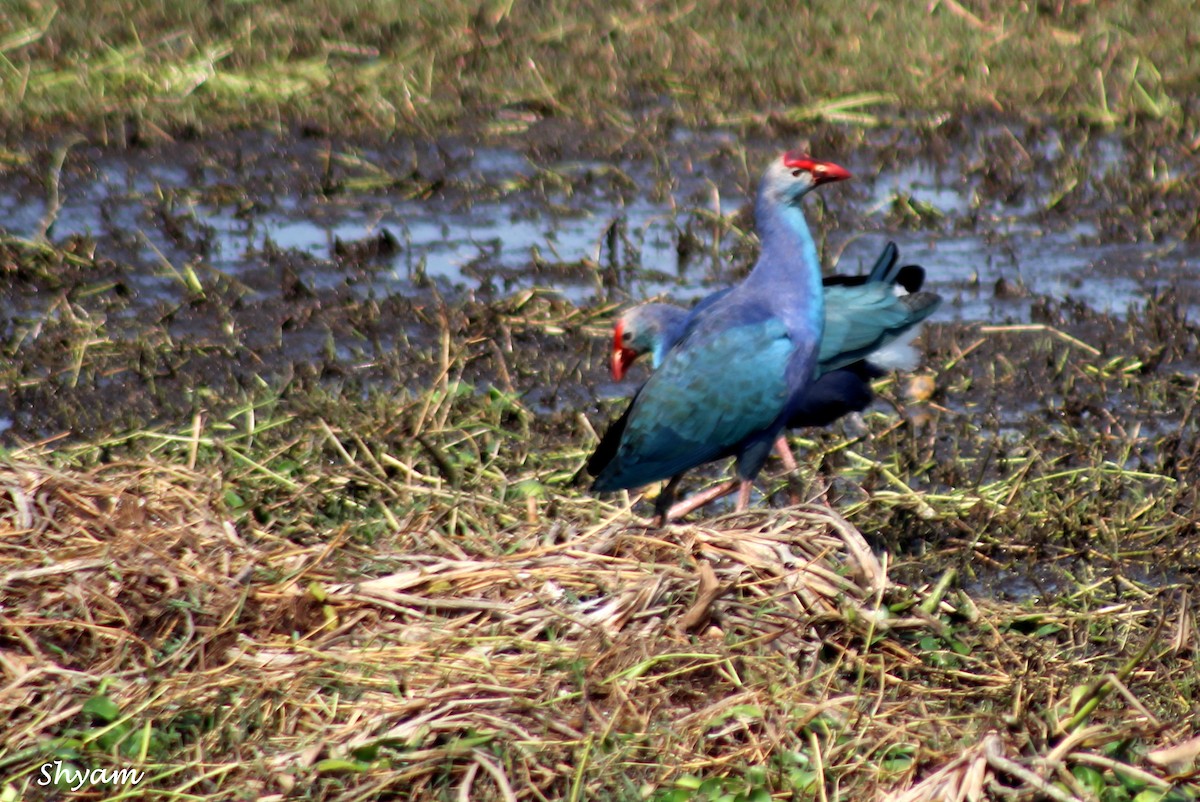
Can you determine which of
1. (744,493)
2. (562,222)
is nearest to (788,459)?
(744,493)

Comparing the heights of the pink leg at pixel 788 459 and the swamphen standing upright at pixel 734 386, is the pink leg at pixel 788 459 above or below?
below

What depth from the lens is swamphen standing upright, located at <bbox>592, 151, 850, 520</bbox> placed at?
4.54 m

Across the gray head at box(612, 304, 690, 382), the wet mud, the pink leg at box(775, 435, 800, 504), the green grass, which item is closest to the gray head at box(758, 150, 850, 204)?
the gray head at box(612, 304, 690, 382)

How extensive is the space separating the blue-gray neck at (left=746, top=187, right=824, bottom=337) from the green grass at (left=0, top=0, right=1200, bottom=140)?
3524 millimetres

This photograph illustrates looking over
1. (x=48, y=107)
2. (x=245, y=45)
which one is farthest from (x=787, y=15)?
(x=48, y=107)

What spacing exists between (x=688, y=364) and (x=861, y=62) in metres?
4.87

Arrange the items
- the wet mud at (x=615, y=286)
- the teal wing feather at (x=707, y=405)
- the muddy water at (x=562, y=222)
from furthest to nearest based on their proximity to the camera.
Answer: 1. the muddy water at (x=562, y=222)
2. the wet mud at (x=615, y=286)
3. the teal wing feather at (x=707, y=405)

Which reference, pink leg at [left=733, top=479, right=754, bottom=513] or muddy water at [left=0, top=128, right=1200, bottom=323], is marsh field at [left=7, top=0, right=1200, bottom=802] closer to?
muddy water at [left=0, top=128, right=1200, bottom=323]

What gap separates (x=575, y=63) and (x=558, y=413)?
13.0 ft

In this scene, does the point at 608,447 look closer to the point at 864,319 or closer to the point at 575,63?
the point at 864,319

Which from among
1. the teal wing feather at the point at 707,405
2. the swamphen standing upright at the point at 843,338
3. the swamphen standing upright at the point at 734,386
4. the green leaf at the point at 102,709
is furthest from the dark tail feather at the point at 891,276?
the green leaf at the point at 102,709

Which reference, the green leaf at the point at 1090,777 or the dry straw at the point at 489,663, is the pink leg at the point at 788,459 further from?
the green leaf at the point at 1090,777

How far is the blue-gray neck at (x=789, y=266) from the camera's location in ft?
15.1

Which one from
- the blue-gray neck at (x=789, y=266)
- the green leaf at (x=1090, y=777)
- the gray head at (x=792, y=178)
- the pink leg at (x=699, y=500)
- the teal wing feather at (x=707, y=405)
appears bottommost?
the pink leg at (x=699, y=500)
